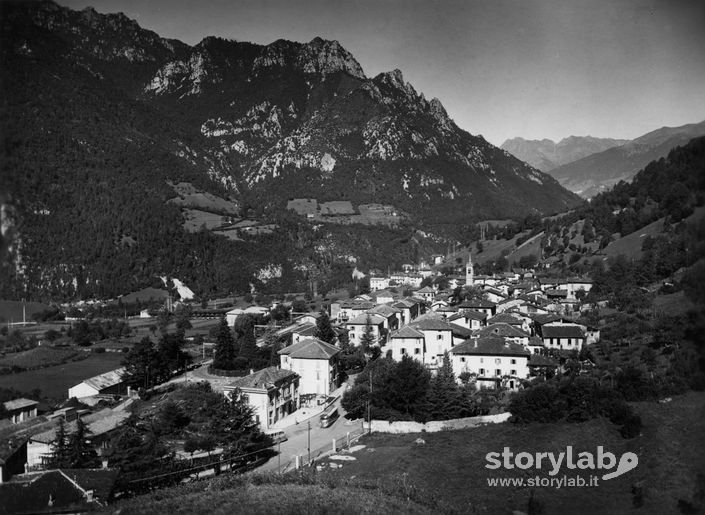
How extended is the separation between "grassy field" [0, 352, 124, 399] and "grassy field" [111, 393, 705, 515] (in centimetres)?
2578

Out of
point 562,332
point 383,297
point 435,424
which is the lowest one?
point 435,424

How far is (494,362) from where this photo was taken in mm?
30359

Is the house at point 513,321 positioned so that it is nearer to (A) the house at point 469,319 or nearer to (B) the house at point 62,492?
(A) the house at point 469,319

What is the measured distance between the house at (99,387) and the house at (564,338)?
1042 inches

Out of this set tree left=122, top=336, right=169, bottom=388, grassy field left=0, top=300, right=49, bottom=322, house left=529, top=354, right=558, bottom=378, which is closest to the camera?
house left=529, top=354, right=558, bottom=378

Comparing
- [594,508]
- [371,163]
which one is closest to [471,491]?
[594,508]

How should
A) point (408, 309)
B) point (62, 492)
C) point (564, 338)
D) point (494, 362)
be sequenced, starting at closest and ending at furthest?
point (62, 492)
point (494, 362)
point (564, 338)
point (408, 309)

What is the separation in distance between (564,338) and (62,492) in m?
27.1

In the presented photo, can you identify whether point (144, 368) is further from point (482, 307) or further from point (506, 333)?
point (482, 307)

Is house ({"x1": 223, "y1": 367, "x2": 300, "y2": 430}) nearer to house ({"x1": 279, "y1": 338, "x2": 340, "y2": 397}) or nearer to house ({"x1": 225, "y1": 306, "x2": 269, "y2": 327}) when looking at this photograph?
house ({"x1": 279, "y1": 338, "x2": 340, "y2": 397})

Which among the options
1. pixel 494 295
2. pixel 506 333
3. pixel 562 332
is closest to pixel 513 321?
pixel 506 333

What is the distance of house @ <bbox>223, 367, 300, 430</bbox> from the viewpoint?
2809 cm

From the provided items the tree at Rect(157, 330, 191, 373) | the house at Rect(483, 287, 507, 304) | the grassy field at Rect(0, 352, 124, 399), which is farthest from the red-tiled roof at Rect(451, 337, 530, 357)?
the grassy field at Rect(0, 352, 124, 399)

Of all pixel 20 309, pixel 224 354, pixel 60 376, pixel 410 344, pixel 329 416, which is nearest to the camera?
pixel 329 416
